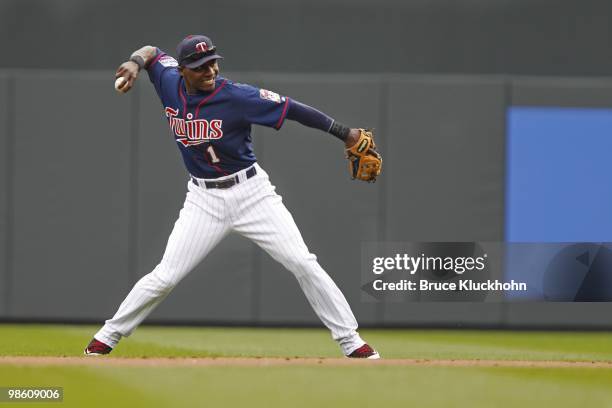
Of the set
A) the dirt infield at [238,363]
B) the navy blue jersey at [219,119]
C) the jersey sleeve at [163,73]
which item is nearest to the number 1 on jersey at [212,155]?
the navy blue jersey at [219,119]

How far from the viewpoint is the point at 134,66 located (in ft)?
18.9

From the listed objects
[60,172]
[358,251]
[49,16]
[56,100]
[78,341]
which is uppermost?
[49,16]

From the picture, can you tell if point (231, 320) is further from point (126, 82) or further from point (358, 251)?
point (126, 82)

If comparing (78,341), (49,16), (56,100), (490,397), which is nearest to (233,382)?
(490,397)

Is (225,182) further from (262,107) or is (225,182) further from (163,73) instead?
(163,73)

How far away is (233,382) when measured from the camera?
14.9ft

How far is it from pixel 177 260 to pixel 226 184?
0.46 m

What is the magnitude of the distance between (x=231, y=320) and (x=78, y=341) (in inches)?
57.6

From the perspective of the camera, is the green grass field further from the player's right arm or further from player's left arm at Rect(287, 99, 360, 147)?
the player's right arm

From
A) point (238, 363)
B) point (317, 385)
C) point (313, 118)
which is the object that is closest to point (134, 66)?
point (313, 118)

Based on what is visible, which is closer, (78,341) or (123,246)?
(78,341)

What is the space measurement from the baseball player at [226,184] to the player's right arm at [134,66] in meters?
0.01

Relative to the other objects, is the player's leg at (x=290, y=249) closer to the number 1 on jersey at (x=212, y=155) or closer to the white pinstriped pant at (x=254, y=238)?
the white pinstriped pant at (x=254, y=238)

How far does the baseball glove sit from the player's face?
782mm
